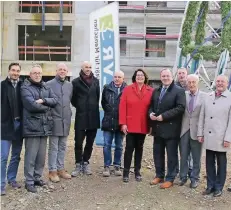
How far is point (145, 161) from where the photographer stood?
734cm

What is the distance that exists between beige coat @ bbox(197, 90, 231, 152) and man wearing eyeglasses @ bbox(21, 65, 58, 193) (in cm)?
217

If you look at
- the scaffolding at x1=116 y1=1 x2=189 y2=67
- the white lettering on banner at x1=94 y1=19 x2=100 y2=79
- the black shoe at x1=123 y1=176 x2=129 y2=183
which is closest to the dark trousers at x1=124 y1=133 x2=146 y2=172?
the black shoe at x1=123 y1=176 x2=129 y2=183

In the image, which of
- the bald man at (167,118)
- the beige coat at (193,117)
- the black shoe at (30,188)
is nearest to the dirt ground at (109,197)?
the black shoe at (30,188)

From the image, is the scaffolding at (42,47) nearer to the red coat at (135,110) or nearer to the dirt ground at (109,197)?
the red coat at (135,110)

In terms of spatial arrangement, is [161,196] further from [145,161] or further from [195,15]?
[195,15]

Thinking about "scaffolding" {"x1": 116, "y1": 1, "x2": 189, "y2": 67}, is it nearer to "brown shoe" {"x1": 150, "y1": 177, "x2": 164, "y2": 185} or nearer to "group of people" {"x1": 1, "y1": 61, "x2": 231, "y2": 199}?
"group of people" {"x1": 1, "y1": 61, "x2": 231, "y2": 199}

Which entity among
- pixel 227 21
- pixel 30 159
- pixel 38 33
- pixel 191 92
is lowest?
pixel 30 159

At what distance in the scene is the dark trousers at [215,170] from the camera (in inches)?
200

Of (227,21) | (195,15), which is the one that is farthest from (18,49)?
(227,21)

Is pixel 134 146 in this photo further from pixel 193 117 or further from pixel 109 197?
pixel 193 117

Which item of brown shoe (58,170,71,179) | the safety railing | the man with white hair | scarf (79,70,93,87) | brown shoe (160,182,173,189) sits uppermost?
the safety railing

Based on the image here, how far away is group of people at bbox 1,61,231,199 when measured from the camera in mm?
4945

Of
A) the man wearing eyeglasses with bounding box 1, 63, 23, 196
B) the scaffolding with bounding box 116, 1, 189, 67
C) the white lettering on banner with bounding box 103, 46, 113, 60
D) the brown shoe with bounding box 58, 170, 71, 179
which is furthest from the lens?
the scaffolding with bounding box 116, 1, 189, 67

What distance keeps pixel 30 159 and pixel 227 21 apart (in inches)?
301
